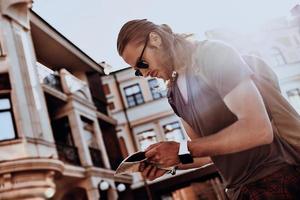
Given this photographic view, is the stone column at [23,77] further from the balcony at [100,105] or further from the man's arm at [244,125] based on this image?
the man's arm at [244,125]

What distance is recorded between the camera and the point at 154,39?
0.98m

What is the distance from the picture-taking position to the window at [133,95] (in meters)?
14.2

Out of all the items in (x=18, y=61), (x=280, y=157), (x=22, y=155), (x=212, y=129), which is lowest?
(x=280, y=157)

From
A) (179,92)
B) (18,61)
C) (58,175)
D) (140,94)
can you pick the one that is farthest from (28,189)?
(140,94)

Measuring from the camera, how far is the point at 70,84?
380 inches

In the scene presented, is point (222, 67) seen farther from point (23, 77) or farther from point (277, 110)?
point (23, 77)

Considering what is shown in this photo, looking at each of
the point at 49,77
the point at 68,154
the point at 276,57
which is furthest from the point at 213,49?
the point at 276,57

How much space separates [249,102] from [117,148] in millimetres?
11411

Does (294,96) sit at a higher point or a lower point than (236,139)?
higher

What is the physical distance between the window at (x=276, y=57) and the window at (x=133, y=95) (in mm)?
5038

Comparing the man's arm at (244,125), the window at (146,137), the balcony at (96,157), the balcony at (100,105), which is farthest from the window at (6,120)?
the window at (146,137)

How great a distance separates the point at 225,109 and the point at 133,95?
13.3 meters

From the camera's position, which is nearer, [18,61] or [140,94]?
[18,61]

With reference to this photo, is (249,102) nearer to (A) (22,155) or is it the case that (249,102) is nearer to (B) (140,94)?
(A) (22,155)
